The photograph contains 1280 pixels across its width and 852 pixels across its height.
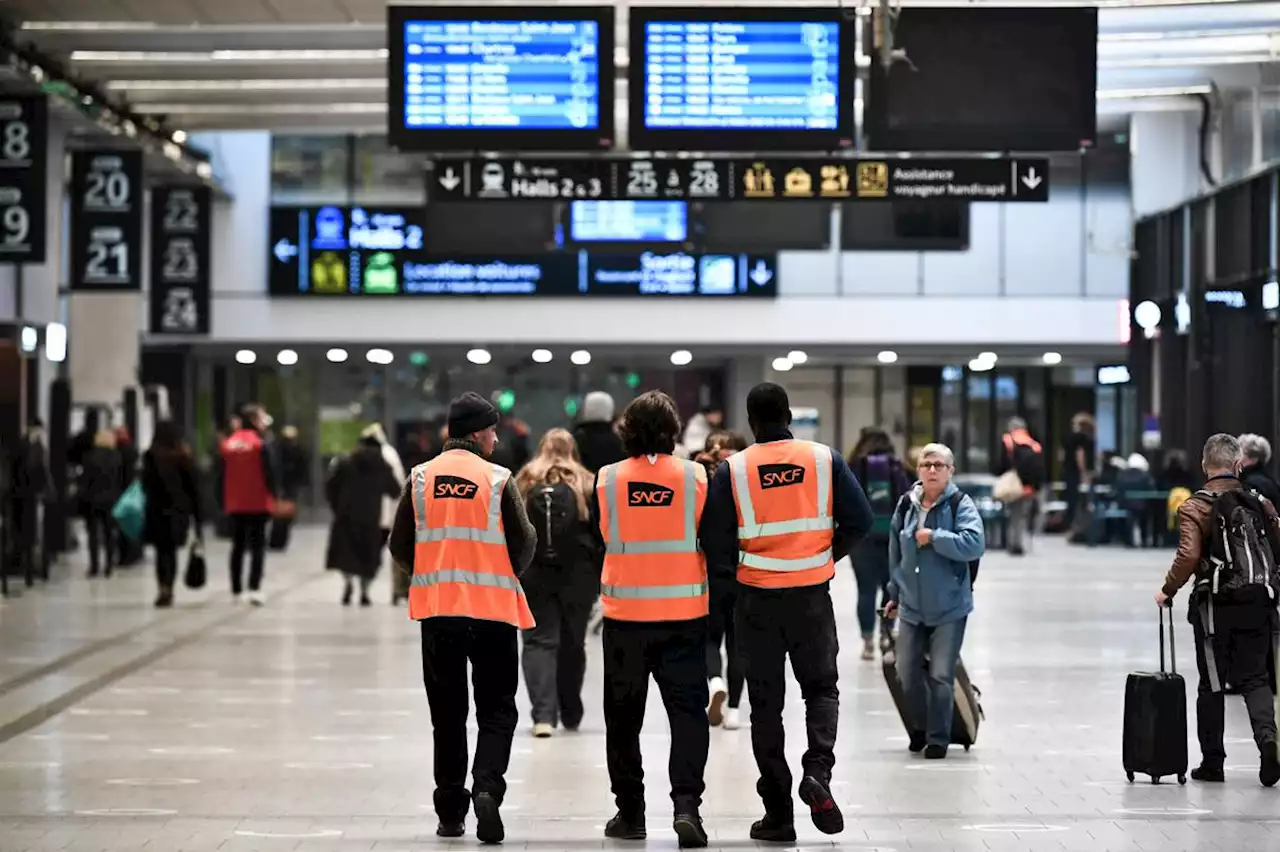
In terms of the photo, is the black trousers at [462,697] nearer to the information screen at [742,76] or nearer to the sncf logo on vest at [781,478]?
the sncf logo on vest at [781,478]

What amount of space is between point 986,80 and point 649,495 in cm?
664

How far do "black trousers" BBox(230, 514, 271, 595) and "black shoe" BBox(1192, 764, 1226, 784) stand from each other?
12392 mm

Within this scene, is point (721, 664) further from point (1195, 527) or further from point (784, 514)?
point (784, 514)

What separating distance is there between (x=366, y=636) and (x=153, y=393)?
12.9m

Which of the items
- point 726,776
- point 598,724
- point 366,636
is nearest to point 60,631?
point 366,636

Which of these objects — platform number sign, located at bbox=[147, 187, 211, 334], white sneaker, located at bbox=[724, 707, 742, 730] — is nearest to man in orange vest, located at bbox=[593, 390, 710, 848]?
white sneaker, located at bbox=[724, 707, 742, 730]

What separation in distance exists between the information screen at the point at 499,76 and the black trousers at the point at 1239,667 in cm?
615

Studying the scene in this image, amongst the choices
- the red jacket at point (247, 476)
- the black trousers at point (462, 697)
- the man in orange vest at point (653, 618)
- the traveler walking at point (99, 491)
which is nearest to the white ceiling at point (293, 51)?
the red jacket at point (247, 476)

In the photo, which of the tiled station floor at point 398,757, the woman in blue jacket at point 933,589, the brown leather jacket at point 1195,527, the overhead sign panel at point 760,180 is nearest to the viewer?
the tiled station floor at point 398,757

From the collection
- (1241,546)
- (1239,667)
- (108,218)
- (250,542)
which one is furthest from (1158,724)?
(108,218)

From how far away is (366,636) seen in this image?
18.1 m

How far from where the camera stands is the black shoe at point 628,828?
8.51m

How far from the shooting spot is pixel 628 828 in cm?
852

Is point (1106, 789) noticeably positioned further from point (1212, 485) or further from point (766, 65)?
point (766, 65)
